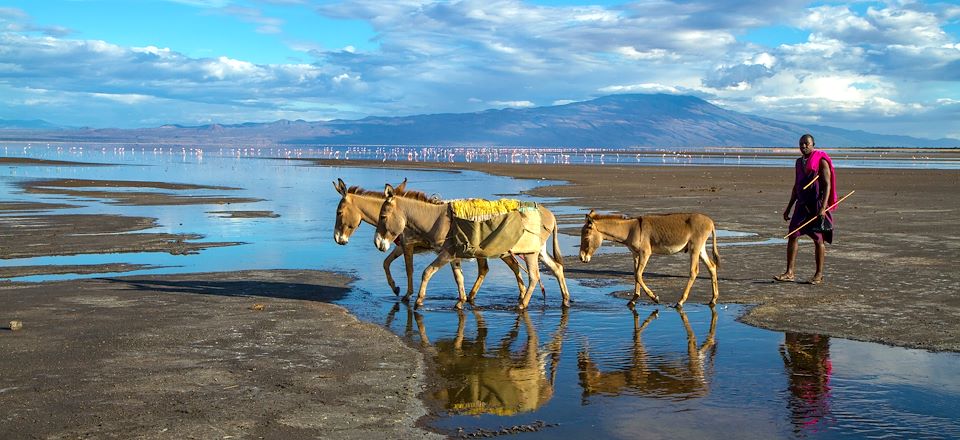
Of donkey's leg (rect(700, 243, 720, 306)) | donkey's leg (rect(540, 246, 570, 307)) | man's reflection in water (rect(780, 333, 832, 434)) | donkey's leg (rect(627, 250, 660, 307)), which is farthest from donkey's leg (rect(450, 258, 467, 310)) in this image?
man's reflection in water (rect(780, 333, 832, 434))

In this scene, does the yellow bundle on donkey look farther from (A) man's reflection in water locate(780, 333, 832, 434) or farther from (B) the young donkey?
(A) man's reflection in water locate(780, 333, 832, 434)

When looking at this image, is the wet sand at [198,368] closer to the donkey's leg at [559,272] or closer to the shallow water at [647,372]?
the shallow water at [647,372]

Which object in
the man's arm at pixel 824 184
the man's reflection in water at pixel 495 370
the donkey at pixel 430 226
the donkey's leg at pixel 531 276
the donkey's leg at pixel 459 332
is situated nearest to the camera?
the man's reflection in water at pixel 495 370

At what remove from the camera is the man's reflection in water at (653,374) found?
8258mm

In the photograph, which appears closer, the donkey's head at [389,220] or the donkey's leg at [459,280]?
the donkey's leg at [459,280]

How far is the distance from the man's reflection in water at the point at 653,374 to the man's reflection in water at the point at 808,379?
800mm

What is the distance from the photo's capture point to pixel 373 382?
832 cm

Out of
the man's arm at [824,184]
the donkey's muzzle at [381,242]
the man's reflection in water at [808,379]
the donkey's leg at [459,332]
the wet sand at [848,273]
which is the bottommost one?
the donkey's leg at [459,332]

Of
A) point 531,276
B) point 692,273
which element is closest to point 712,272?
point 692,273

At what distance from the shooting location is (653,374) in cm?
888

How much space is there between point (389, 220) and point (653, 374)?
5.42 m

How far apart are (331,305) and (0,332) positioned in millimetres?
4168

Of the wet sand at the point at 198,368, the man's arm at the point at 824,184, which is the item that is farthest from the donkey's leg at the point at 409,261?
the man's arm at the point at 824,184

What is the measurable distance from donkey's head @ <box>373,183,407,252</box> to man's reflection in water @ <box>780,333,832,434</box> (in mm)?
5640
